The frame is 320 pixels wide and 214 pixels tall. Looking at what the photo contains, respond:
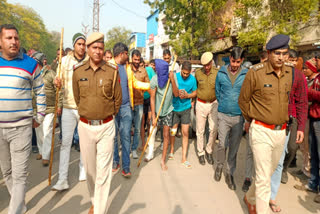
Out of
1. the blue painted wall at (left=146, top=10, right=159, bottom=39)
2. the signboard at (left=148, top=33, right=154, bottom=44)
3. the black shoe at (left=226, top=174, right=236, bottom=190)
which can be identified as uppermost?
the blue painted wall at (left=146, top=10, right=159, bottom=39)

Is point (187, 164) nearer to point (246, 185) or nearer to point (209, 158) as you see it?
point (209, 158)

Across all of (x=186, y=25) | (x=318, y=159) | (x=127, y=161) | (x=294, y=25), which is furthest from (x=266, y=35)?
(x=127, y=161)

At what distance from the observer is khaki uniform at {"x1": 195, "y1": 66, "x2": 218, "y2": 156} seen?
5141 mm

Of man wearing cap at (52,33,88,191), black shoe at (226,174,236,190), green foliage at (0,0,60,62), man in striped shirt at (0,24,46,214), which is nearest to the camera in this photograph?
man in striped shirt at (0,24,46,214)

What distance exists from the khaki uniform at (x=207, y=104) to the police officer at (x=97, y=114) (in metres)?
2.64

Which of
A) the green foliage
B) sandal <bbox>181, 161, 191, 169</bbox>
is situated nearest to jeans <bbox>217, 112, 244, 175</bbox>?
sandal <bbox>181, 161, 191, 169</bbox>

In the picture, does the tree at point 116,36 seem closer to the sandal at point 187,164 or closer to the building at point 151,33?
the building at point 151,33

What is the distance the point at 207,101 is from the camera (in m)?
5.21

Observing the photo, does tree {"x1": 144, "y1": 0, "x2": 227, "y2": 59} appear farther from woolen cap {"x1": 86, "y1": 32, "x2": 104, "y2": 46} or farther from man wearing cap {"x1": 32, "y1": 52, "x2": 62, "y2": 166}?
woolen cap {"x1": 86, "y1": 32, "x2": 104, "y2": 46}

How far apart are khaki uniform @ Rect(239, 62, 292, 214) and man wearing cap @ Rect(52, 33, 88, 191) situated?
108 inches

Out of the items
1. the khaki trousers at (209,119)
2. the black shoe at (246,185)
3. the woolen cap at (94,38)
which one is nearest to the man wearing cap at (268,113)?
the black shoe at (246,185)

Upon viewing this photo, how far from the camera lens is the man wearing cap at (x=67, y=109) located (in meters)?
3.80

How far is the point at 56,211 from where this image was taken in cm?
319

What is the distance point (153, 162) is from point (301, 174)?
310cm
